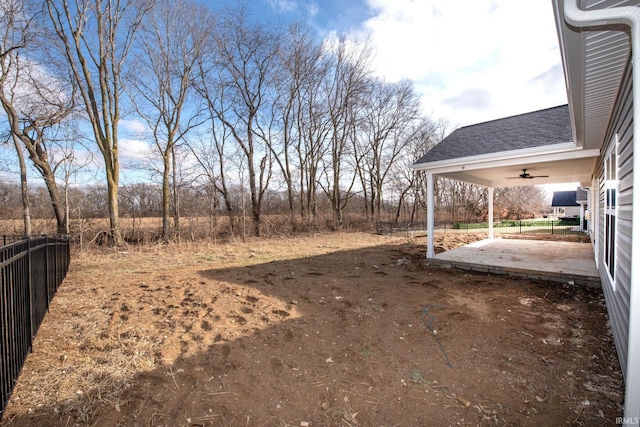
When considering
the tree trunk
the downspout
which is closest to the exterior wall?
the downspout

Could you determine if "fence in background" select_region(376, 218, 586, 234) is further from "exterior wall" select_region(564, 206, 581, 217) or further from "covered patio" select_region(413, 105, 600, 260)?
"exterior wall" select_region(564, 206, 581, 217)

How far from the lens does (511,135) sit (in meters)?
6.66

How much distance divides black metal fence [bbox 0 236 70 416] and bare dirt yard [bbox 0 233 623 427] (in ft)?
0.61

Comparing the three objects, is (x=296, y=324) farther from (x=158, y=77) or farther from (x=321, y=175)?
(x=321, y=175)

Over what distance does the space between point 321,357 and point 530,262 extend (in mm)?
5722

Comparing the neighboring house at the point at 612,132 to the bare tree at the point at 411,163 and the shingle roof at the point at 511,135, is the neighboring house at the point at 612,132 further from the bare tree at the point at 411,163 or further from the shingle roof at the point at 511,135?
the bare tree at the point at 411,163

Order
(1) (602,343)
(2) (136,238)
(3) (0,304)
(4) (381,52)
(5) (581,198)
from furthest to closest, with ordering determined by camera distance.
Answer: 1. (5) (581,198)
2. (4) (381,52)
3. (2) (136,238)
4. (1) (602,343)
5. (3) (0,304)

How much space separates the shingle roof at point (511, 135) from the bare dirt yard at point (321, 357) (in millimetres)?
2897

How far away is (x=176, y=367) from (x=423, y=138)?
23793 millimetres

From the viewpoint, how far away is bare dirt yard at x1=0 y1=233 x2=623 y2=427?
202 centimetres

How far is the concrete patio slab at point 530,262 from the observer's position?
5.14m

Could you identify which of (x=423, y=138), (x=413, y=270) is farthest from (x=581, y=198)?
(x=413, y=270)

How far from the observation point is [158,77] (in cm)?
1218

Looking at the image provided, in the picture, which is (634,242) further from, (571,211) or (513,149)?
(571,211)
